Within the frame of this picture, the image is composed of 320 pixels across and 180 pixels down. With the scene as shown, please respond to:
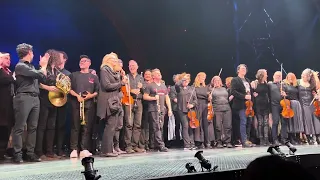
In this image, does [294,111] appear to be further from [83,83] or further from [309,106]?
[83,83]

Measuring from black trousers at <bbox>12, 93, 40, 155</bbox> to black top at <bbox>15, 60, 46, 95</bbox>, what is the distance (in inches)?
3.5

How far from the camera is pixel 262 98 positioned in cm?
787

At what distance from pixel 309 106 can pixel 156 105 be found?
3814 mm

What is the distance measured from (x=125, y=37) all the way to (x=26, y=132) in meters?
4.71

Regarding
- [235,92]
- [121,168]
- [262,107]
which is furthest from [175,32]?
[121,168]

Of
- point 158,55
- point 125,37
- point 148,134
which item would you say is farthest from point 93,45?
point 148,134

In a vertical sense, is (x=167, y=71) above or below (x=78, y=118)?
above

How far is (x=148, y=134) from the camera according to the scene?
23.4ft

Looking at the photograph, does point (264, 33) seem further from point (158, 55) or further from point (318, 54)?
point (158, 55)

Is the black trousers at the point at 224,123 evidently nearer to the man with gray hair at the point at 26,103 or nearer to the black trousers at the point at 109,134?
the black trousers at the point at 109,134

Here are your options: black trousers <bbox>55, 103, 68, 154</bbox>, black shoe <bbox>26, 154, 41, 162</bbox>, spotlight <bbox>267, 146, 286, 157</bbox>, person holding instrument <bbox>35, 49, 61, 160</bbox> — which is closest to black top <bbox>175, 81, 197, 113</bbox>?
black trousers <bbox>55, 103, 68, 154</bbox>

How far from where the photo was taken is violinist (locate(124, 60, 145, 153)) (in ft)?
21.2

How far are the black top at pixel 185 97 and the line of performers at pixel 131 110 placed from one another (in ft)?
0.07

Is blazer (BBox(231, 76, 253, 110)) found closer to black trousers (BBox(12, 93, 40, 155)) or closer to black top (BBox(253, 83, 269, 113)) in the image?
black top (BBox(253, 83, 269, 113))
